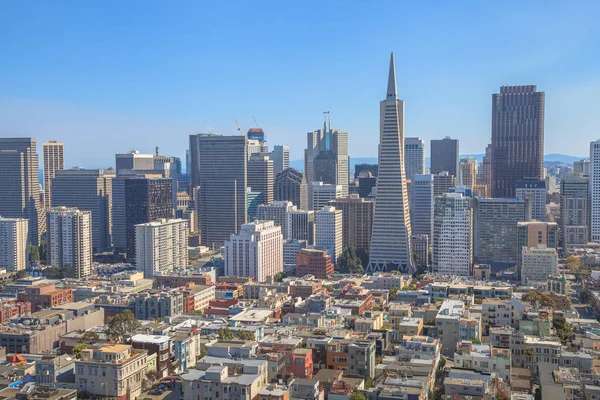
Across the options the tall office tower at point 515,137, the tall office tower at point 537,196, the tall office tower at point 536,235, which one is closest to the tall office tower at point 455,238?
the tall office tower at point 536,235

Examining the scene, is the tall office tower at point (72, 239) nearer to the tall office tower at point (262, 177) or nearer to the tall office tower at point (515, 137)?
the tall office tower at point (262, 177)

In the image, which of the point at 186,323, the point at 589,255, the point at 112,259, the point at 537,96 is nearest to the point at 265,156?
the point at 112,259

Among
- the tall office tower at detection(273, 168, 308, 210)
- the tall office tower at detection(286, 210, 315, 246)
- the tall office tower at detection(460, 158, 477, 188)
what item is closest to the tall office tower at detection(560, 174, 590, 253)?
the tall office tower at detection(286, 210, 315, 246)

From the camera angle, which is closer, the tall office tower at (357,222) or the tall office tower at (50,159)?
the tall office tower at (357,222)

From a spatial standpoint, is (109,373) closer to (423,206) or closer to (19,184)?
(423,206)

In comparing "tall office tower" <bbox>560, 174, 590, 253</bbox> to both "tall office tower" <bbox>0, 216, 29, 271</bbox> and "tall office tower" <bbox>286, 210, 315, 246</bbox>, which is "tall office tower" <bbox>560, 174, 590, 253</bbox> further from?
"tall office tower" <bbox>0, 216, 29, 271</bbox>

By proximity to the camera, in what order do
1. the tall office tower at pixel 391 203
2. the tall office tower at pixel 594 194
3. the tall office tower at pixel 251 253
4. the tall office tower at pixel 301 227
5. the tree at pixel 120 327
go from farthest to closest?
the tall office tower at pixel 594 194 → the tall office tower at pixel 301 227 → the tall office tower at pixel 391 203 → the tall office tower at pixel 251 253 → the tree at pixel 120 327

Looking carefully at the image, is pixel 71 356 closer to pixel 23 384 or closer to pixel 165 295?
pixel 23 384
